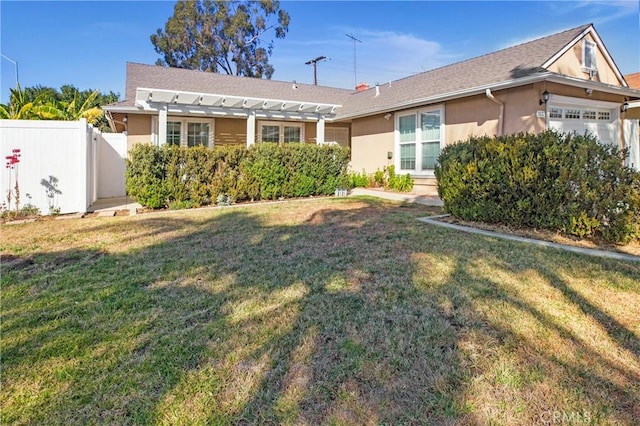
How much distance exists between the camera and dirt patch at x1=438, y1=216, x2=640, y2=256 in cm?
545

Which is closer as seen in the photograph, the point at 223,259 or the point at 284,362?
the point at 284,362

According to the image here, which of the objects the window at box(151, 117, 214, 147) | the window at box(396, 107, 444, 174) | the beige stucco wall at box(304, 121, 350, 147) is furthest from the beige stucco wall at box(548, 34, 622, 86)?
the window at box(151, 117, 214, 147)

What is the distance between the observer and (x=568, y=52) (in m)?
10.9

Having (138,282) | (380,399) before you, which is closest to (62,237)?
(138,282)

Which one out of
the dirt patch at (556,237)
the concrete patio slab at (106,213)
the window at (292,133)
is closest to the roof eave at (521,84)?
the window at (292,133)

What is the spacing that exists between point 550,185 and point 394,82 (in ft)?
Result: 40.2

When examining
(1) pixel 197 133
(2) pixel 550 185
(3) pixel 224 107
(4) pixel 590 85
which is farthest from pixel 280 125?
(2) pixel 550 185

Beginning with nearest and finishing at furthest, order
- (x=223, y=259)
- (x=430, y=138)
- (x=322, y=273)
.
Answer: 1. (x=322, y=273)
2. (x=223, y=259)
3. (x=430, y=138)

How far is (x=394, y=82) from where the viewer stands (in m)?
17.1

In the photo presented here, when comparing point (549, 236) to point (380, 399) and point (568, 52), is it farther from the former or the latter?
point (568, 52)

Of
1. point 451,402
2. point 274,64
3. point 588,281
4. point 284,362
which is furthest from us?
point 274,64

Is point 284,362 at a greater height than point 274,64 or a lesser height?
lesser

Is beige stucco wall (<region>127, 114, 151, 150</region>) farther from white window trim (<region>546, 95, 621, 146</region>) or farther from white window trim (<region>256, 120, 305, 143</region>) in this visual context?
white window trim (<region>546, 95, 621, 146</region>)

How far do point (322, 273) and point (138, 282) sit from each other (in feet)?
6.74
